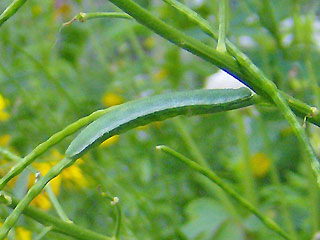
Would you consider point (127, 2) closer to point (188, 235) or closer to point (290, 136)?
point (188, 235)

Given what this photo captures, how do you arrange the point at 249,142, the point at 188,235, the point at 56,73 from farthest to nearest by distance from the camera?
the point at 56,73, the point at 249,142, the point at 188,235

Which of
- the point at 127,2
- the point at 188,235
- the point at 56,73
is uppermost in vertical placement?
the point at 56,73

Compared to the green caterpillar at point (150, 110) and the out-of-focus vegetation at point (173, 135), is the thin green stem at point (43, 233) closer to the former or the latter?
the green caterpillar at point (150, 110)

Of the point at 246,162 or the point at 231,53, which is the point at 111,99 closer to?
the point at 246,162

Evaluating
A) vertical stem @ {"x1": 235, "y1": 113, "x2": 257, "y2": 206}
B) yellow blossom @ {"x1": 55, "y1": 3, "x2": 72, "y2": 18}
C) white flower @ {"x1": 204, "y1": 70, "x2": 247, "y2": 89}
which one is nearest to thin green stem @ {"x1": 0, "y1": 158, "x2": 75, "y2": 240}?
white flower @ {"x1": 204, "y1": 70, "x2": 247, "y2": 89}

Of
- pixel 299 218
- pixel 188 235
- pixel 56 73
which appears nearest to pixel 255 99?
pixel 188 235

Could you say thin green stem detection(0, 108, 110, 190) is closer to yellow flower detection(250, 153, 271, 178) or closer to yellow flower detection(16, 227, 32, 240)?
yellow flower detection(16, 227, 32, 240)
